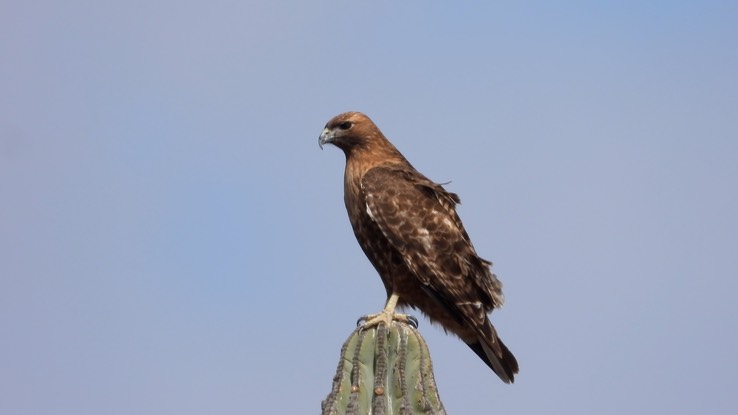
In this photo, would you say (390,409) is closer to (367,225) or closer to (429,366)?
(429,366)

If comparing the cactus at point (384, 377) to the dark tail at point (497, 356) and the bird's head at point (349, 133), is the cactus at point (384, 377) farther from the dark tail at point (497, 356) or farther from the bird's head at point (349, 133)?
the bird's head at point (349, 133)

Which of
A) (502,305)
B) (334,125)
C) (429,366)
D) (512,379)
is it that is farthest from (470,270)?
(429,366)

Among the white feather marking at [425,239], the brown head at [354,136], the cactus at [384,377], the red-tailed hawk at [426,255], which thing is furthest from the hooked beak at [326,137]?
the cactus at [384,377]

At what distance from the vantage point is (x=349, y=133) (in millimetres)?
9828

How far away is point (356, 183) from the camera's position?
9.53m

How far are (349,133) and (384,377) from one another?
3.78m

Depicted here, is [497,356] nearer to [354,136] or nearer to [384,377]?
[354,136]

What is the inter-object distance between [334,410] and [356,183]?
3586 mm

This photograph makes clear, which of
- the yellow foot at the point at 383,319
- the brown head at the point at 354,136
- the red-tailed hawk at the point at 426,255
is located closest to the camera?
the yellow foot at the point at 383,319

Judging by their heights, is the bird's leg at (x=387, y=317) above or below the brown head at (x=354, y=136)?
below

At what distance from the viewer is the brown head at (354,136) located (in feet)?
32.3

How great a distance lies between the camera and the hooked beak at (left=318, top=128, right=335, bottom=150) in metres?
9.87

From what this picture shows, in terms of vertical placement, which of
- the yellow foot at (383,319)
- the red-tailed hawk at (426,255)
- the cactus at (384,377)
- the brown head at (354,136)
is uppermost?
the brown head at (354,136)

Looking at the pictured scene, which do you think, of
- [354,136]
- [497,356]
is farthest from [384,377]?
[354,136]
